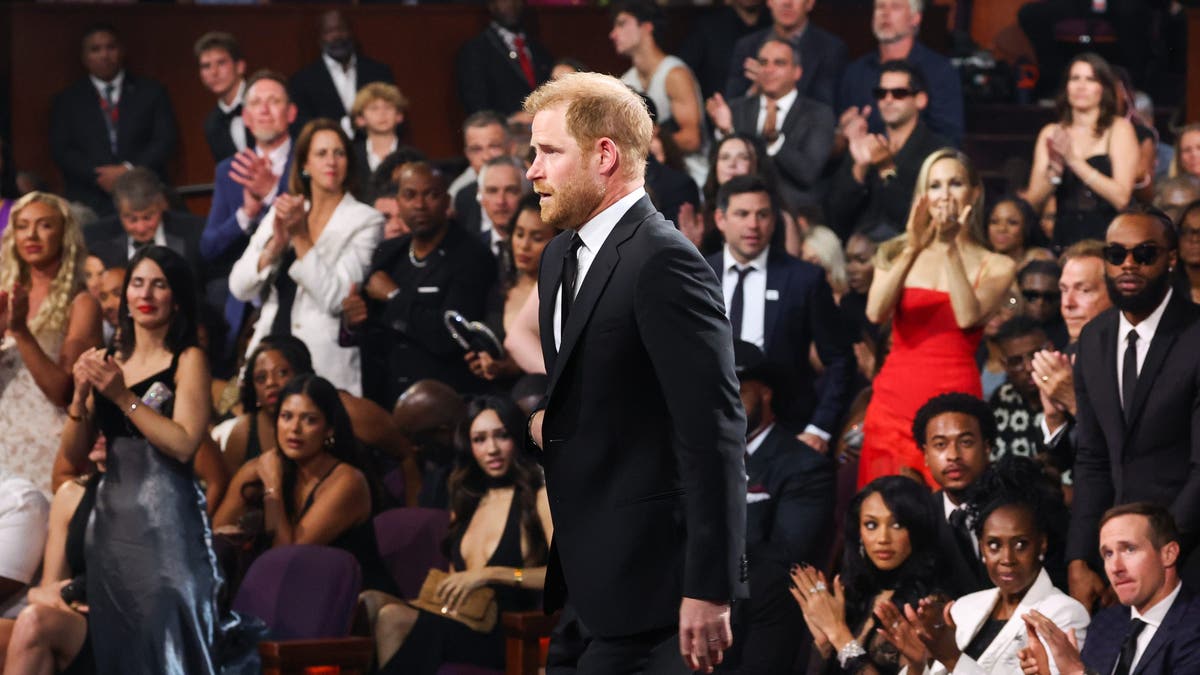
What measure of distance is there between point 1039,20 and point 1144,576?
20.2 feet

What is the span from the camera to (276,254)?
750cm

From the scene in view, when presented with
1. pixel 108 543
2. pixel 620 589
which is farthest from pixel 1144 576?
pixel 108 543

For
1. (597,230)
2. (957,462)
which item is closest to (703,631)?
(597,230)

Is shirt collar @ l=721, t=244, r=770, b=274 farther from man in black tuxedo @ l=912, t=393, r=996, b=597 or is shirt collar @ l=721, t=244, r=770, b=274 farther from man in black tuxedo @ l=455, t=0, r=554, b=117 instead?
man in black tuxedo @ l=455, t=0, r=554, b=117

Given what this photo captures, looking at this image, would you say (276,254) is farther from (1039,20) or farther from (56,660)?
(1039,20)

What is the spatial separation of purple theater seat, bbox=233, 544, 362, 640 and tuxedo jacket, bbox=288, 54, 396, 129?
13.3 feet

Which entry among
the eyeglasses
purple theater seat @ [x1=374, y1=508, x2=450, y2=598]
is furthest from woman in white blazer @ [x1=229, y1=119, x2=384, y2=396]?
the eyeglasses

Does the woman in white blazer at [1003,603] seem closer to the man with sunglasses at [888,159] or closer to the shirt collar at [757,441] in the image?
the shirt collar at [757,441]

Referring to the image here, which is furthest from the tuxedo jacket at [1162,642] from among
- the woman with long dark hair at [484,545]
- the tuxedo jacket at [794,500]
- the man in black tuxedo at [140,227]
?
the man in black tuxedo at [140,227]

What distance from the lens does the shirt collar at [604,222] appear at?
320cm

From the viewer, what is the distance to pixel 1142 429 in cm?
530

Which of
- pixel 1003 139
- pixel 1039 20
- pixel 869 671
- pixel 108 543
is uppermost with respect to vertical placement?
pixel 1039 20

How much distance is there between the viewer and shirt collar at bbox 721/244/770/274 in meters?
6.86

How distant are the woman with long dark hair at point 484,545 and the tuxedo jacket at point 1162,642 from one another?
1.62 metres
